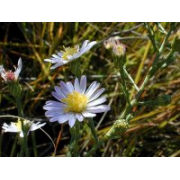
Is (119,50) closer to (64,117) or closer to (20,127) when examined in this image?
(64,117)

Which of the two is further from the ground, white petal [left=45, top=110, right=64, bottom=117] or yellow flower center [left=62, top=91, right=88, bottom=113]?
yellow flower center [left=62, top=91, right=88, bottom=113]

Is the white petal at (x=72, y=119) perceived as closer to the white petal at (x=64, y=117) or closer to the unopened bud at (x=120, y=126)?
the white petal at (x=64, y=117)

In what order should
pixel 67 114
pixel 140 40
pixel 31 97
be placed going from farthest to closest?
pixel 140 40, pixel 31 97, pixel 67 114

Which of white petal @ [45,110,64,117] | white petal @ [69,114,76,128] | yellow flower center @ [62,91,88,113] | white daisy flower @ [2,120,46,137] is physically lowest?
white daisy flower @ [2,120,46,137]

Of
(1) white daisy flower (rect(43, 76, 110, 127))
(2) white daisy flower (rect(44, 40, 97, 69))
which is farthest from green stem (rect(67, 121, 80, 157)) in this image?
(2) white daisy flower (rect(44, 40, 97, 69))

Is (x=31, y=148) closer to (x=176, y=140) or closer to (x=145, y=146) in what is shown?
(x=145, y=146)

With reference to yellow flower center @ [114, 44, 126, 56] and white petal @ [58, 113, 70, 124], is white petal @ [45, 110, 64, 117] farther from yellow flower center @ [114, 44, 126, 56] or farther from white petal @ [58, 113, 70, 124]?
yellow flower center @ [114, 44, 126, 56]

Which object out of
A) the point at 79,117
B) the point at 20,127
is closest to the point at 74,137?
the point at 79,117

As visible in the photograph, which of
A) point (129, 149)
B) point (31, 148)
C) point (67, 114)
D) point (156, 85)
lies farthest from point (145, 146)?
point (67, 114)
